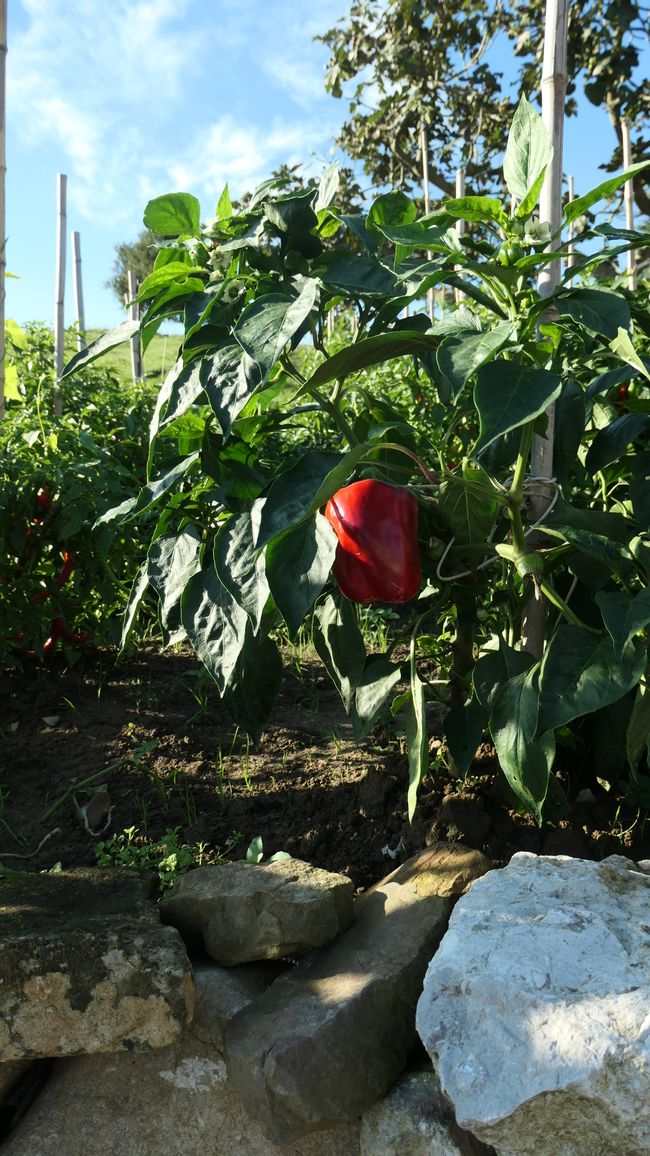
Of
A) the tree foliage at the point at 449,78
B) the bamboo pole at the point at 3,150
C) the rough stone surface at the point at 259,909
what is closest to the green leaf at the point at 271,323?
the rough stone surface at the point at 259,909

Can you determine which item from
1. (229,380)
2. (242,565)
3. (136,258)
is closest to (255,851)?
(242,565)

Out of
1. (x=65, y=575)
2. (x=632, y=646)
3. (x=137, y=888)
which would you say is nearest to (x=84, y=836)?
(x=137, y=888)

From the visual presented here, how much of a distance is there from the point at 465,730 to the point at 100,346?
A: 84 cm

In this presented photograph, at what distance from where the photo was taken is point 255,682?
156 centimetres

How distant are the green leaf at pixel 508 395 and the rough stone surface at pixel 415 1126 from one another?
0.89m

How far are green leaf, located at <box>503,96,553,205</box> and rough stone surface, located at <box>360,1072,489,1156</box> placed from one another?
1.25 m

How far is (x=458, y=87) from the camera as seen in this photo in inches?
318

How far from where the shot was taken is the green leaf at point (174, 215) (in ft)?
5.04

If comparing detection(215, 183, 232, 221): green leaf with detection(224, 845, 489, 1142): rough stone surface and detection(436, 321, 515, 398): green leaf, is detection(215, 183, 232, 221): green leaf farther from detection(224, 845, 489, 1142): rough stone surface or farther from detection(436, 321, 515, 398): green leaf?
detection(224, 845, 489, 1142): rough stone surface

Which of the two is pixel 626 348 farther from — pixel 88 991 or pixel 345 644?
pixel 88 991

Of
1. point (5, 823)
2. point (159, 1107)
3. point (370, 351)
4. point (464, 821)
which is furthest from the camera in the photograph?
point (5, 823)

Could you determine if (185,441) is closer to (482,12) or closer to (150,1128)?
(150,1128)

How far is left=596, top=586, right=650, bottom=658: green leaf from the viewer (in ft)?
4.13

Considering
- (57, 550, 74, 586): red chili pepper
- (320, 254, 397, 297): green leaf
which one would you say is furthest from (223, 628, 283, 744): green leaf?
(57, 550, 74, 586): red chili pepper
